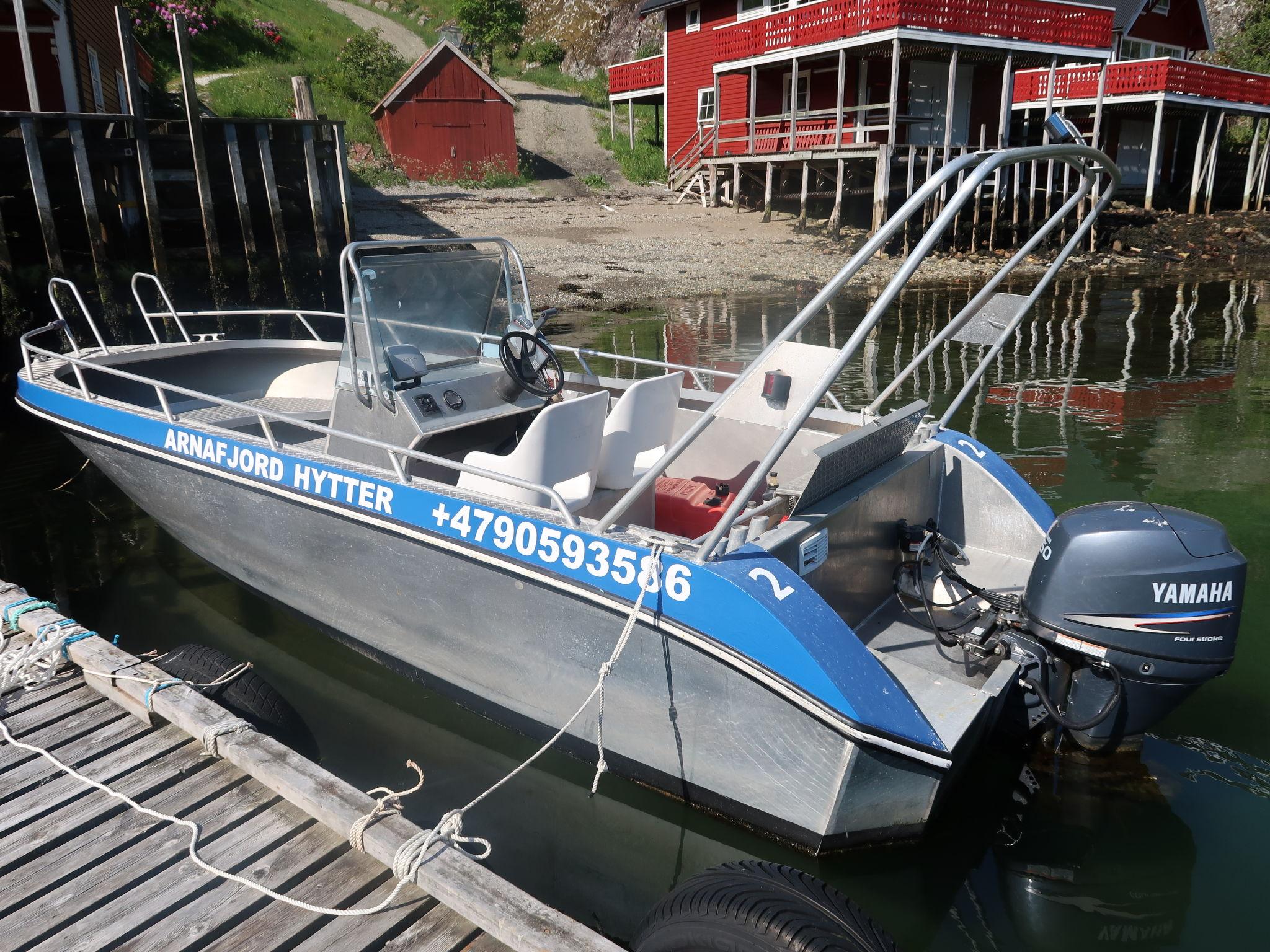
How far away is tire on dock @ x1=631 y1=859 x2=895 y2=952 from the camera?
258 centimetres

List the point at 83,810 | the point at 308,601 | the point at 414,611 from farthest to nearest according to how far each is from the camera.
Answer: the point at 308,601 < the point at 414,611 < the point at 83,810

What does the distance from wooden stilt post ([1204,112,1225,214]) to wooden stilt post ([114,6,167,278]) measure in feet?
90.9

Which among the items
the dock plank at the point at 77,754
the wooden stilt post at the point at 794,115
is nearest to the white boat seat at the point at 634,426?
the dock plank at the point at 77,754

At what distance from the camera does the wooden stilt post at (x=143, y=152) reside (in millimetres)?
12102

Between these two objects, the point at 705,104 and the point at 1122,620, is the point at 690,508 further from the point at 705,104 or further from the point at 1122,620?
the point at 705,104

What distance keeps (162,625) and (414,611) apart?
237cm

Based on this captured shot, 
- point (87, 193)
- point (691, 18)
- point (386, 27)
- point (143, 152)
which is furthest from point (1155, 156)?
point (386, 27)

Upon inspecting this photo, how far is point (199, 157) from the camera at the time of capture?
13258 mm

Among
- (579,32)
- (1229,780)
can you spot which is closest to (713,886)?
(1229,780)

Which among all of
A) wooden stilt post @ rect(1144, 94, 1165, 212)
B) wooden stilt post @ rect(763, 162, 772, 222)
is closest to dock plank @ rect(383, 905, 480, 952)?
wooden stilt post @ rect(763, 162, 772, 222)

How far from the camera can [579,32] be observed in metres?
44.4

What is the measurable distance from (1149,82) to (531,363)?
27.3 meters

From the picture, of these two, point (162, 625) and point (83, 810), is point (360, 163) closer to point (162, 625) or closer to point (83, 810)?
point (162, 625)

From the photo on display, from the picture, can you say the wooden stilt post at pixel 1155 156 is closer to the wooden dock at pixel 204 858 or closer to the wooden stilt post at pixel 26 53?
the wooden stilt post at pixel 26 53
